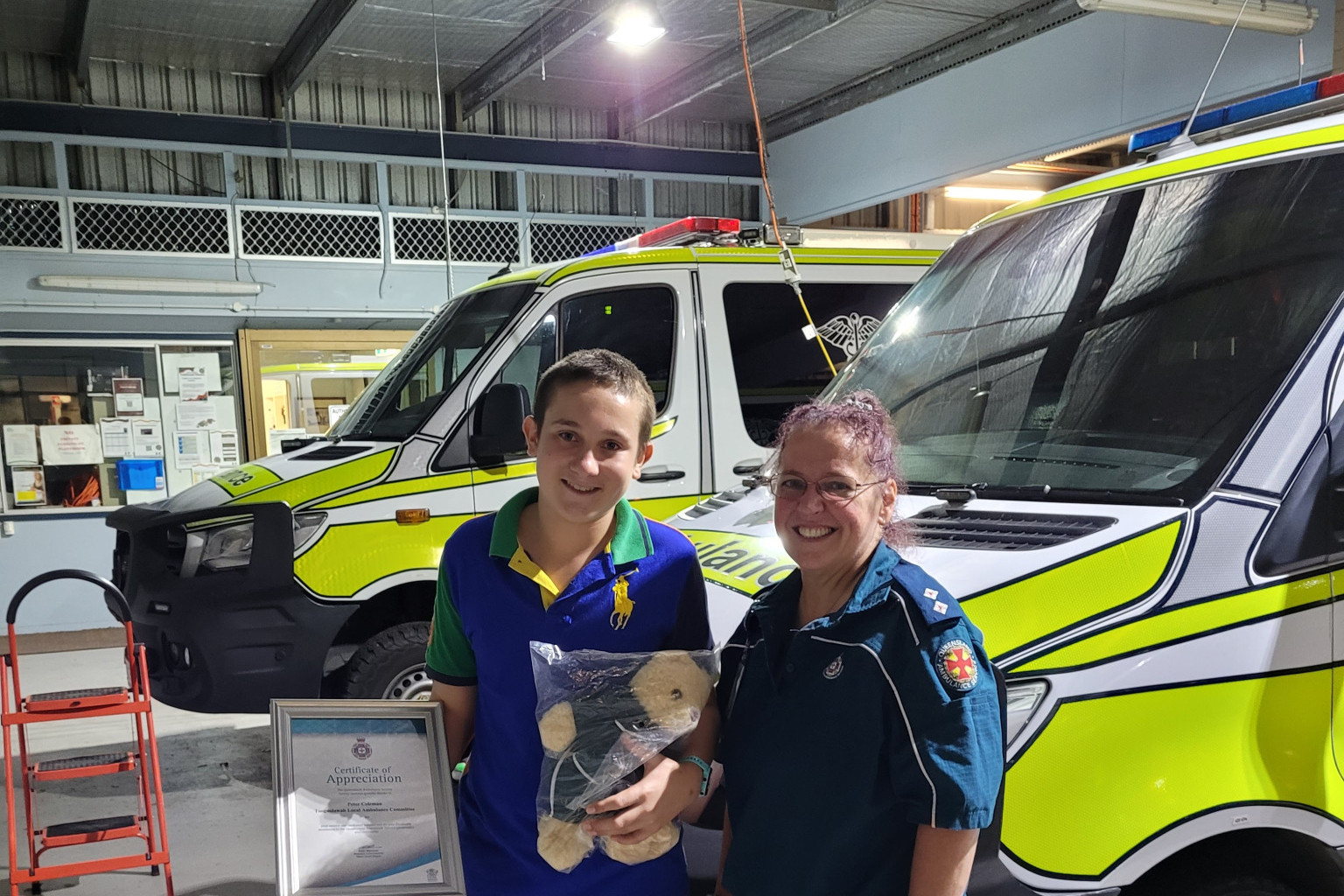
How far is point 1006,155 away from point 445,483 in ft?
16.9

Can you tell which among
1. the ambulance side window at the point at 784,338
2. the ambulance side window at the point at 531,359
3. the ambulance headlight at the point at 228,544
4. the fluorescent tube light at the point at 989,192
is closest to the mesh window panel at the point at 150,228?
the ambulance headlight at the point at 228,544

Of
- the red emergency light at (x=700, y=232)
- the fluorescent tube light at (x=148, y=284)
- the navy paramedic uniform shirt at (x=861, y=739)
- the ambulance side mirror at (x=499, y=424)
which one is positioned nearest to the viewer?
the navy paramedic uniform shirt at (x=861, y=739)

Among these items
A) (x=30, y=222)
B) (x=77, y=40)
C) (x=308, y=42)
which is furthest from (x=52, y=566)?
(x=308, y=42)

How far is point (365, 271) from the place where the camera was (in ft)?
28.9

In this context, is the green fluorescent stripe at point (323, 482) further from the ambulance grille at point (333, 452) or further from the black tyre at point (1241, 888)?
the black tyre at point (1241, 888)

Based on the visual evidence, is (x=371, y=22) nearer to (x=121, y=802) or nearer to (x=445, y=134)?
(x=445, y=134)

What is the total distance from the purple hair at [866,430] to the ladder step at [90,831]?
325 cm

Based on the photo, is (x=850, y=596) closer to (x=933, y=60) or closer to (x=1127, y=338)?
(x=1127, y=338)

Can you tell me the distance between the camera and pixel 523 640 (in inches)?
63.3

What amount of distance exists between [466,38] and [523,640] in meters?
7.45

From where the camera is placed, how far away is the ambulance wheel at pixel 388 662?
4.34m

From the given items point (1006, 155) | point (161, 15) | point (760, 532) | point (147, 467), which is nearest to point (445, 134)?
point (161, 15)

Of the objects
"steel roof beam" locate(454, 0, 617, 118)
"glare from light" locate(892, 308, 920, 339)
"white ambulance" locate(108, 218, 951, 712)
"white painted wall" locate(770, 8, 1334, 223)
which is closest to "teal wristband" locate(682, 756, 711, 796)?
"glare from light" locate(892, 308, 920, 339)

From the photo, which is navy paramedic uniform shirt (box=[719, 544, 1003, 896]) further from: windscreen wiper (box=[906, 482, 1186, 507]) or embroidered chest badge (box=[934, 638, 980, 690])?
windscreen wiper (box=[906, 482, 1186, 507])
